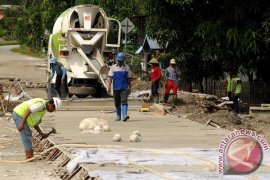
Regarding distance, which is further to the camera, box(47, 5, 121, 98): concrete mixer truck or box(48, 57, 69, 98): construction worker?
box(48, 57, 69, 98): construction worker

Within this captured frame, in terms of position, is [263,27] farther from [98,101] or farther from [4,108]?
[4,108]

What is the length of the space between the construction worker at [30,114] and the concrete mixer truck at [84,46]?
11192 millimetres

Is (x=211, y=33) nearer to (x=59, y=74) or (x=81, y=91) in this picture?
(x=81, y=91)

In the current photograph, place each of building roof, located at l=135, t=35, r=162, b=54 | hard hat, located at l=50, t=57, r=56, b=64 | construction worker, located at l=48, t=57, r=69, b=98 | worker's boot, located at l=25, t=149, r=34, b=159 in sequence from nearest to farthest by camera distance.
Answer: worker's boot, located at l=25, t=149, r=34, b=159 < construction worker, located at l=48, t=57, r=69, b=98 < hard hat, located at l=50, t=57, r=56, b=64 < building roof, located at l=135, t=35, r=162, b=54

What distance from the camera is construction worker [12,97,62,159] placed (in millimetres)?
11109

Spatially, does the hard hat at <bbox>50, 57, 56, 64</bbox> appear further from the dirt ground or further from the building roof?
the building roof

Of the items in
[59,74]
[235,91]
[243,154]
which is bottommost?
[235,91]

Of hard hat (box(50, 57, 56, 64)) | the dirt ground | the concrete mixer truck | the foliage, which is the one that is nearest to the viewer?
the dirt ground

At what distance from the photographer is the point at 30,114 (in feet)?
36.9

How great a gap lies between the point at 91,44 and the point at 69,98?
2125 millimetres

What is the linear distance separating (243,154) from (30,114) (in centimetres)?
423

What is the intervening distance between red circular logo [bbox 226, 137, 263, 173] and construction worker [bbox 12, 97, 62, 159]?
3.75 meters

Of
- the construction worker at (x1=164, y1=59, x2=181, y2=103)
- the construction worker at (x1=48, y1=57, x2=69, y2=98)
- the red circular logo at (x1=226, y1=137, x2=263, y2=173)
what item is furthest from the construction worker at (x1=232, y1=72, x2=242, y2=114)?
the red circular logo at (x1=226, y1=137, x2=263, y2=173)

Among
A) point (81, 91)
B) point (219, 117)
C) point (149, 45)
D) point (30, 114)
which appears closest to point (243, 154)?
point (30, 114)
